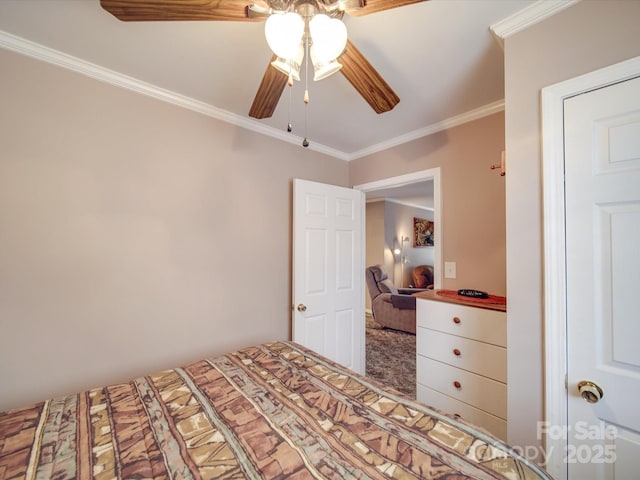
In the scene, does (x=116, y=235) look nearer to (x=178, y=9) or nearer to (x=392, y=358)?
(x=178, y=9)

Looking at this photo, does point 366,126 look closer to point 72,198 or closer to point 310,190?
point 310,190

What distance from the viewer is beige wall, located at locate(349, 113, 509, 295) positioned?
A: 71.9 inches

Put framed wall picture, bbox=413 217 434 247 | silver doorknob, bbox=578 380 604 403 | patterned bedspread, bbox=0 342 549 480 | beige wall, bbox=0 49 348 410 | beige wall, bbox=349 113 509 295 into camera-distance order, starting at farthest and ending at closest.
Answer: framed wall picture, bbox=413 217 434 247 < beige wall, bbox=349 113 509 295 < beige wall, bbox=0 49 348 410 < silver doorknob, bbox=578 380 604 403 < patterned bedspread, bbox=0 342 549 480

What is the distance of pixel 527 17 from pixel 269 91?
120cm

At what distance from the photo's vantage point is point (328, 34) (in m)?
0.83

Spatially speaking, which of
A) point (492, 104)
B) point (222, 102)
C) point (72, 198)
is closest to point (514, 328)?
point (492, 104)

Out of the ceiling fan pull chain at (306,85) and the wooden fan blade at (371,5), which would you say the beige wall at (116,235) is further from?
the wooden fan blade at (371,5)

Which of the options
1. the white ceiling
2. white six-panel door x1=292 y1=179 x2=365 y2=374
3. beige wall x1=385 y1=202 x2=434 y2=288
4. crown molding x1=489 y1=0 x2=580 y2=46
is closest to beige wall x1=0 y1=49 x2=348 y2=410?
the white ceiling

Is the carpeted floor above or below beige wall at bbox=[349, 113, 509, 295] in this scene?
below

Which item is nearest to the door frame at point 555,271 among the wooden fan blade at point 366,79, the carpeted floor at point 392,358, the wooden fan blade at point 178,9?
the wooden fan blade at point 366,79

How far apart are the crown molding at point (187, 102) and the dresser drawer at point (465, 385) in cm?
183

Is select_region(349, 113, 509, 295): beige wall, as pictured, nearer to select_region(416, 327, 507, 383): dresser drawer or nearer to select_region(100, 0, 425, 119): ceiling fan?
select_region(416, 327, 507, 383): dresser drawer

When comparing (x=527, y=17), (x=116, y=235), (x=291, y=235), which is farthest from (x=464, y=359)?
(x=116, y=235)

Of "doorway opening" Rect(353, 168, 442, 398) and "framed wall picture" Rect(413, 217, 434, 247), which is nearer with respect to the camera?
"doorway opening" Rect(353, 168, 442, 398)
